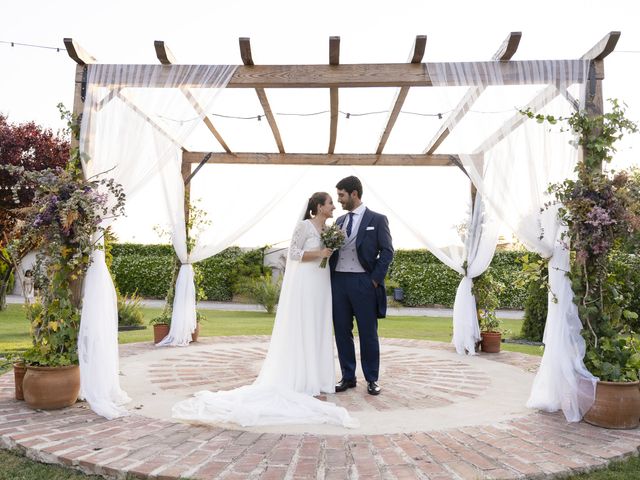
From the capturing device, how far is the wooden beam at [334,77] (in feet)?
14.2

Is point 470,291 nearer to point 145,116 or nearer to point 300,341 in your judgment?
point 300,341

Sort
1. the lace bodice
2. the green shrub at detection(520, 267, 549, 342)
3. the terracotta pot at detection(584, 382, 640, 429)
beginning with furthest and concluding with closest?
the green shrub at detection(520, 267, 549, 342), the lace bodice, the terracotta pot at detection(584, 382, 640, 429)

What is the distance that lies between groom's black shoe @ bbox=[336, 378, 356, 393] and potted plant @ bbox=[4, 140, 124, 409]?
213 centimetres

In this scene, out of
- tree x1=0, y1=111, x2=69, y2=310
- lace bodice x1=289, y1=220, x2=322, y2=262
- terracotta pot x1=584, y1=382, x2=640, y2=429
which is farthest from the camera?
tree x1=0, y1=111, x2=69, y2=310

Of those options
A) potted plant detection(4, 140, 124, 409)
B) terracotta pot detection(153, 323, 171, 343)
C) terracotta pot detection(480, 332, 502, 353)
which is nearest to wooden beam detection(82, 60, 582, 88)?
potted plant detection(4, 140, 124, 409)

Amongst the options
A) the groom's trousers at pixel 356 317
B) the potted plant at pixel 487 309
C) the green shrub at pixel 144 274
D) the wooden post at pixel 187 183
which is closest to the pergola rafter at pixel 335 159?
the wooden post at pixel 187 183

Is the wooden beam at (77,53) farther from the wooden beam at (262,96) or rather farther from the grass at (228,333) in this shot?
the grass at (228,333)

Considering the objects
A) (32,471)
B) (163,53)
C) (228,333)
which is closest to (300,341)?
(32,471)

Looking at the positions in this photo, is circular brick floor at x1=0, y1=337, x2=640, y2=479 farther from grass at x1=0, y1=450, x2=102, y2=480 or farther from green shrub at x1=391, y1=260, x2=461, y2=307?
green shrub at x1=391, y1=260, x2=461, y2=307

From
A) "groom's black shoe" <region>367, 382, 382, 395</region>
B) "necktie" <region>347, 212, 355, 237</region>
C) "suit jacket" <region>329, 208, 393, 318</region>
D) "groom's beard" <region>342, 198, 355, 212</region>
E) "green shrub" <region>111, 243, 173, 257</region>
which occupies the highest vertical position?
"green shrub" <region>111, 243, 173, 257</region>

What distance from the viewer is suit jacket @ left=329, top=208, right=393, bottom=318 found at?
4.42m

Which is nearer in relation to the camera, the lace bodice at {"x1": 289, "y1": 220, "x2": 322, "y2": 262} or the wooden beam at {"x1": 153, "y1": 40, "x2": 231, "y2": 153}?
the wooden beam at {"x1": 153, "y1": 40, "x2": 231, "y2": 153}

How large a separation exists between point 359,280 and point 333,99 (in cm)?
206

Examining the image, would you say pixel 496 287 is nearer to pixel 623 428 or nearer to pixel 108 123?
pixel 623 428
